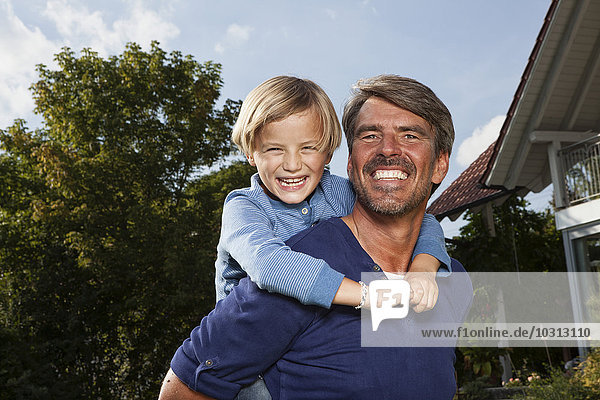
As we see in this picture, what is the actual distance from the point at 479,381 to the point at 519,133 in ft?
14.7

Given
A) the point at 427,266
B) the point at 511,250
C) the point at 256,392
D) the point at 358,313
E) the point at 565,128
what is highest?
the point at 565,128

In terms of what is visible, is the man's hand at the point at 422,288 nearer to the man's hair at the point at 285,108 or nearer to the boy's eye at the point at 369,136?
the boy's eye at the point at 369,136

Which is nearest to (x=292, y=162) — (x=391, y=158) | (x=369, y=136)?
(x=369, y=136)

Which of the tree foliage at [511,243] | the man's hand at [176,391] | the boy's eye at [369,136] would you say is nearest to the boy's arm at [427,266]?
the boy's eye at [369,136]

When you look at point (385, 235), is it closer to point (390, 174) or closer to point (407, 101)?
point (390, 174)

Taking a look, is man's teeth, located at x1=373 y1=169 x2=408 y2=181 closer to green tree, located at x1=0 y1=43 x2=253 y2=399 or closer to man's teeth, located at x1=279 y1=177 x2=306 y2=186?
man's teeth, located at x1=279 y1=177 x2=306 y2=186

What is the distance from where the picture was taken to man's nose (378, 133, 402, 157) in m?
1.96

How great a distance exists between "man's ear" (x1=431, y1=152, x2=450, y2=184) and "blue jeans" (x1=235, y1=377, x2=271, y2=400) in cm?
86

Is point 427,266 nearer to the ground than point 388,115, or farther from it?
nearer to the ground

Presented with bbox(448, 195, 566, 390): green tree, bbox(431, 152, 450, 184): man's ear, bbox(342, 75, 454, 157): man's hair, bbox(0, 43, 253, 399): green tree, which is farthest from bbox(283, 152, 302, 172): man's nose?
bbox(0, 43, 253, 399): green tree

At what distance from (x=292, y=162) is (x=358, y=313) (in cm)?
79

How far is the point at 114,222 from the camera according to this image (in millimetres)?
19016

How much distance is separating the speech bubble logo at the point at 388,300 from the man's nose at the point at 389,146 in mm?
429

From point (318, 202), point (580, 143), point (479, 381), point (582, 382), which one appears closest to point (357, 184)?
point (318, 202)
